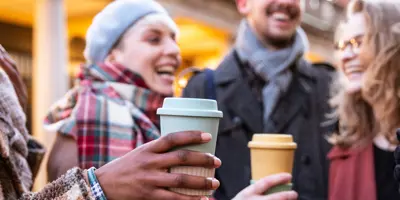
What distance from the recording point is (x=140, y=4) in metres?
2.68

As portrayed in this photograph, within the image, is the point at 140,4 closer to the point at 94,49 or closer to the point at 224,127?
the point at 94,49

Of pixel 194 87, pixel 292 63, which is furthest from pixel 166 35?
pixel 292 63

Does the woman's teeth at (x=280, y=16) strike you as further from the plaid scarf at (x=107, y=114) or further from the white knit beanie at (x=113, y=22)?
the plaid scarf at (x=107, y=114)

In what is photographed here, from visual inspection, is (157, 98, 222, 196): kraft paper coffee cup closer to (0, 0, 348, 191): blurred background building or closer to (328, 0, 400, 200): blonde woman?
(328, 0, 400, 200): blonde woman

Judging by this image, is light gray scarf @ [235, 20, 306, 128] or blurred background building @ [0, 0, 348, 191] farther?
blurred background building @ [0, 0, 348, 191]

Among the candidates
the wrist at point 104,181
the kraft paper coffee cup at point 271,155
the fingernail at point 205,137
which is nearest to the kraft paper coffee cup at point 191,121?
the fingernail at point 205,137

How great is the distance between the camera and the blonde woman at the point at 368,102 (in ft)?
8.14

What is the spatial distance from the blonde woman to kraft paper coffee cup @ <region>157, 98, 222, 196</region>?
4.59 ft

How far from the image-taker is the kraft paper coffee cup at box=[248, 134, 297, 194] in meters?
1.87

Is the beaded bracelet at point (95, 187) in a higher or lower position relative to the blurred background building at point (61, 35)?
lower

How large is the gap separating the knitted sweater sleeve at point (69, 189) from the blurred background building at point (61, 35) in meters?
1.95

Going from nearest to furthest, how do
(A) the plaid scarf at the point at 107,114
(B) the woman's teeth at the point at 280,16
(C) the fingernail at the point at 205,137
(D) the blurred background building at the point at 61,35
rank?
(C) the fingernail at the point at 205,137 → (A) the plaid scarf at the point at 107,114 → (B) the woman's teeth at the point at 280,16 → (D) the blurred background building at the point at 61,35

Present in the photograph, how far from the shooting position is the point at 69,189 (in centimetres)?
133

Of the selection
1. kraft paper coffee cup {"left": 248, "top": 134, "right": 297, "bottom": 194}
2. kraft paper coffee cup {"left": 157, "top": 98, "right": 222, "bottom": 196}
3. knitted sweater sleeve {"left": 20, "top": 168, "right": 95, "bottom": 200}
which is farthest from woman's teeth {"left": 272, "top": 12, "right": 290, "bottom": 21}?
knitted sweater sleeve {"left": 20, "top": 168, "right": 95, "bottom": 200}
